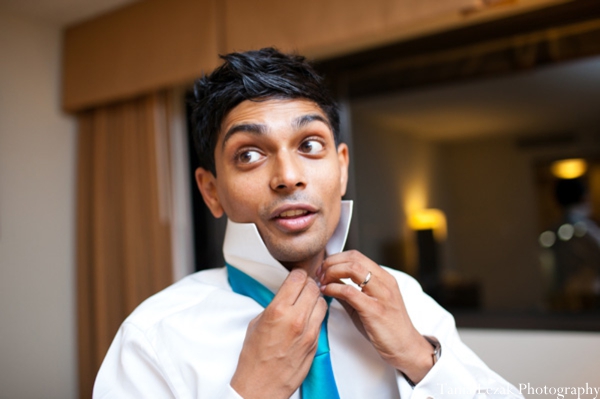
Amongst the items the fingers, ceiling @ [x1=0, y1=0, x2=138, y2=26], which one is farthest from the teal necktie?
ceiling @ [x1=0, y1=0, x2=138, y2=26]

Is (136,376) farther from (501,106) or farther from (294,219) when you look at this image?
(501,106)

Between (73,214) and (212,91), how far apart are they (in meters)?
2.16

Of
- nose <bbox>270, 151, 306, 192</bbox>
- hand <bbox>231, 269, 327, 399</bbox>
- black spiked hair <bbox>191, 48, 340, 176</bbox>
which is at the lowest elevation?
hand <bbox>231, 269, 327, 399</bbox>

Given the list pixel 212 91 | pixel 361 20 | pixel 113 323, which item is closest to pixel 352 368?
pixel 212 91

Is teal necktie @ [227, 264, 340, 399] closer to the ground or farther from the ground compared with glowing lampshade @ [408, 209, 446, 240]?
closer to the ground

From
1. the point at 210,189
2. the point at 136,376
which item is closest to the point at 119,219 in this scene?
the point at 210,189

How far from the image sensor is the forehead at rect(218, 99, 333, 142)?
0.88 metres

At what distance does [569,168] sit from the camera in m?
4.19

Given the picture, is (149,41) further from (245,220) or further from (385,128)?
(385,128)

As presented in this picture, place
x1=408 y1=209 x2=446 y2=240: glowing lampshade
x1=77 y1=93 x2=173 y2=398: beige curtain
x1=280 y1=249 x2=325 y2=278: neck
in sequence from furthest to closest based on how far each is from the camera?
x1=408 y1=209 x2=446 y2=240: glowing lampshade < x1=77 y1=93 x2=173 y2=398: beige curtain < x1=280 y1=249 x2=325 y2=278: neck

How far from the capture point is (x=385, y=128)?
4.55 metres

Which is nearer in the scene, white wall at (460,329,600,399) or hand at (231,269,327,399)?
hand at (231,269,327,399)

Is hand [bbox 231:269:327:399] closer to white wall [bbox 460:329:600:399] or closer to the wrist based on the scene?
the wrist

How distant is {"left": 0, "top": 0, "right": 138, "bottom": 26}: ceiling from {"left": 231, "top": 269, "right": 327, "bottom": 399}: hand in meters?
2.25
